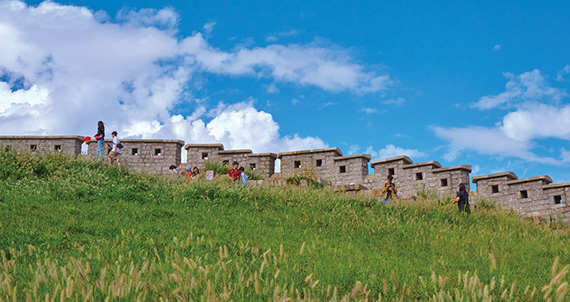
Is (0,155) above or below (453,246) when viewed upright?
above

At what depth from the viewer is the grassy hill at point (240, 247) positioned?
393 cm

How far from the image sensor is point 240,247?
5.75 m

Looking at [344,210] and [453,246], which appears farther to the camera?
[344,210]

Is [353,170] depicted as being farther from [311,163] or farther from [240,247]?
[240,247]

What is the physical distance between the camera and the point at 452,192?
19.6 meters

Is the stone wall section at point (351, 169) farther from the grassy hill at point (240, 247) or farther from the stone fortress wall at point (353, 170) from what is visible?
the grassy hill at point (240, 247)

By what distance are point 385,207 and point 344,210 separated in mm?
1864

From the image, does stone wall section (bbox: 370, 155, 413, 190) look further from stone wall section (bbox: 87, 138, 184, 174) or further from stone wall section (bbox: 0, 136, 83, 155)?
stone wall section (bbox: 0, 136, 83, 155)

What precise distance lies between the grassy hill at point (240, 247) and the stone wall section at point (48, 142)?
325 inches

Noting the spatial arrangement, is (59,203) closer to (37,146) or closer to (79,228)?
(79,228)

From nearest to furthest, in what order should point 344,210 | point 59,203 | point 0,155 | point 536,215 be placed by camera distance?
point 59,203, point 344,210, point 0,155, point 536,215

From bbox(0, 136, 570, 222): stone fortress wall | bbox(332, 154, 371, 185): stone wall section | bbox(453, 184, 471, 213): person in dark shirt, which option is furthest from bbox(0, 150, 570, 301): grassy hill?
bbox(332, 154, 371, 185): stone wall section

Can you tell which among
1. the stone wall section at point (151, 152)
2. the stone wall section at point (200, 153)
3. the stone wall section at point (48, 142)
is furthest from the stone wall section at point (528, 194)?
the stone wall section at point (48, 142)

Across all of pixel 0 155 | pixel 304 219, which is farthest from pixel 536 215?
pixel 0 155
